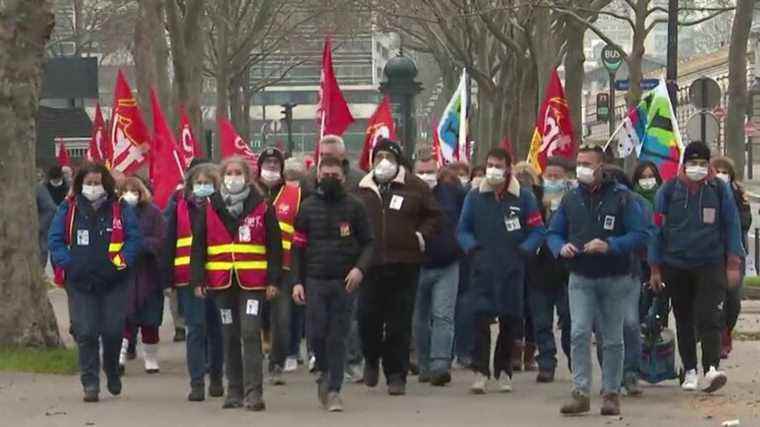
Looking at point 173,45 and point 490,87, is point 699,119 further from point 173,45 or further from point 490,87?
point 490,87

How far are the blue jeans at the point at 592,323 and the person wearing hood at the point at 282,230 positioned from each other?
2.64 meters

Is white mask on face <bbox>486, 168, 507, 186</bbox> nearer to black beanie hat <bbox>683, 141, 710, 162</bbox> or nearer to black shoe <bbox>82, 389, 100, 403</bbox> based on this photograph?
black beanie hat <bbox>683, 141, 710, 162</bbox>

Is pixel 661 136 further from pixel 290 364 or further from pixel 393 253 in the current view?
pixel 393 253

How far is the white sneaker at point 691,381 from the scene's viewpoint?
1334 cm

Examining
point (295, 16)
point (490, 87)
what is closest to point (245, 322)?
point (490, 87)

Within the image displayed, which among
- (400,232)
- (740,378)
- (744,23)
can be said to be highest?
(744,23)

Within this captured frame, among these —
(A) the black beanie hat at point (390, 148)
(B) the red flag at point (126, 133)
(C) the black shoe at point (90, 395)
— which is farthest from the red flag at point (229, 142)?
(C) the black shoe at point (90, 395)

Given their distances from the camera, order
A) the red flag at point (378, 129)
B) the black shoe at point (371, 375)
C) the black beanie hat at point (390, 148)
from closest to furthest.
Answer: the black beanie hat at point (390, 148), the black shoe at point (371, 375), the red flag at point (378, 129)

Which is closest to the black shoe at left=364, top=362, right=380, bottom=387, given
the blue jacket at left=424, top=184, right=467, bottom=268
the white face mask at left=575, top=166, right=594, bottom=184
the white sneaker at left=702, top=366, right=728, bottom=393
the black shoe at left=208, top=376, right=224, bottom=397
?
the blue jacket at left=424, top=184, right=467, bottom=268

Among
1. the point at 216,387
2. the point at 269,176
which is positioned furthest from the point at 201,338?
the point at 269,176

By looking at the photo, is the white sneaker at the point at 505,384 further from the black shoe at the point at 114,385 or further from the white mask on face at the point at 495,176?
the black shoe at the point at 114,385

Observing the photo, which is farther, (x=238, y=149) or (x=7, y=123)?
(x=238, y=149)

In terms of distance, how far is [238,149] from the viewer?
694 inches

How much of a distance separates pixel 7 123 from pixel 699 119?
37.8 ft
